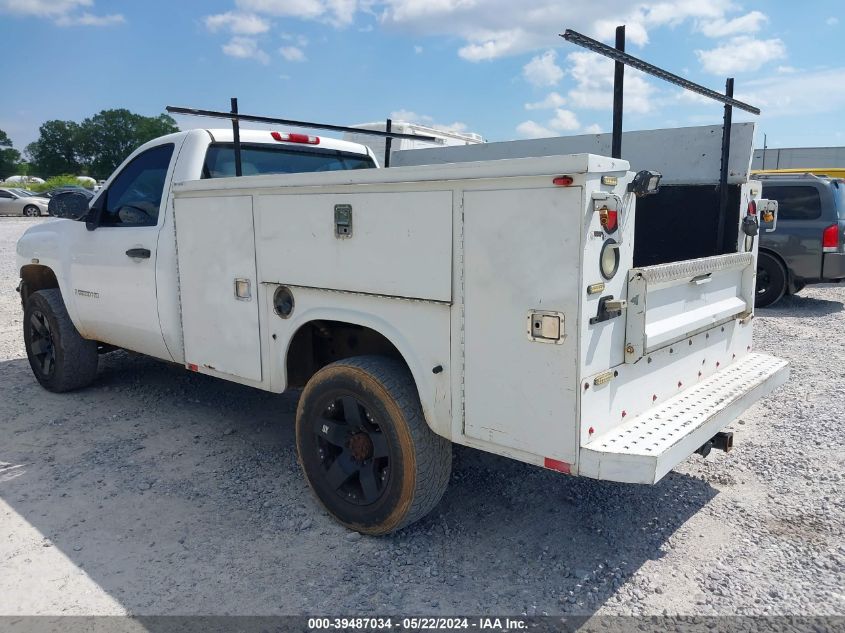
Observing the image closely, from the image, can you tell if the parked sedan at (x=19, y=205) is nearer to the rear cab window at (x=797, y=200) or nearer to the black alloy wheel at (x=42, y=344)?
the black alloy wheel at (x=42, y=344)

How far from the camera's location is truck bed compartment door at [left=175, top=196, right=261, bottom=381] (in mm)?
3967

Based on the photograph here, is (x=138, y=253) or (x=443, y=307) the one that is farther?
(x=138, y=253)

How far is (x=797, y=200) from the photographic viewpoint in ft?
33.3

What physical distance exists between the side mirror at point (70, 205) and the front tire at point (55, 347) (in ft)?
3.07

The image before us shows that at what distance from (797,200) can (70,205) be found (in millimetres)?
9533

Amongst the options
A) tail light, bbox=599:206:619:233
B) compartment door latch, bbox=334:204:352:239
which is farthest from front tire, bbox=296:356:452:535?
tail light, bbox=599:206:619:233

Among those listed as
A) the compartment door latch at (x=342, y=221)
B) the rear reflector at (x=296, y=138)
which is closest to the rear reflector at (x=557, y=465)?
the compartment door latch at (x=342, y=221)

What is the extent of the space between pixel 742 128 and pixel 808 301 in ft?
27.5

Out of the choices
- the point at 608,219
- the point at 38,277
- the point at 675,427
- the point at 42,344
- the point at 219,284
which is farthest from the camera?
the point at 38,277

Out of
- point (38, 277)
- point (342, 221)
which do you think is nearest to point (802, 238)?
point (342, 221)

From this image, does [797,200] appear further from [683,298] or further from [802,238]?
[683,298]

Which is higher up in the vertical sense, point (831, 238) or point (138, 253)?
point (138, 253)

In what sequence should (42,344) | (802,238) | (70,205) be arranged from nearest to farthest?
1. (70,205)
2. (42,344)
3. (802,238)

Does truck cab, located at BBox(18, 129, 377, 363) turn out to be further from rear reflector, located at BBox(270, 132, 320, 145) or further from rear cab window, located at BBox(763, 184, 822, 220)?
rear cab window, located at BBox(763, 184, 822, 220)
